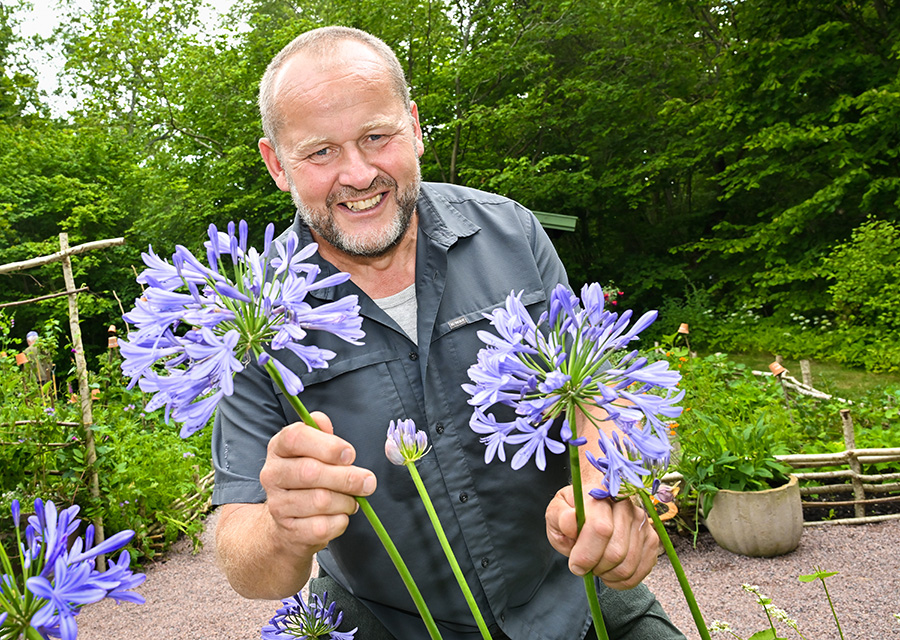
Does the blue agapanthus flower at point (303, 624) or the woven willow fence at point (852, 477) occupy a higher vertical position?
the blue agapanthus flower at point (303, 624)

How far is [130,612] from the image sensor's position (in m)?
5.71

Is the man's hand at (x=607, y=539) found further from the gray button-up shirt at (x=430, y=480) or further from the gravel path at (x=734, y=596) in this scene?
the gravel path at (x=734, y=596)

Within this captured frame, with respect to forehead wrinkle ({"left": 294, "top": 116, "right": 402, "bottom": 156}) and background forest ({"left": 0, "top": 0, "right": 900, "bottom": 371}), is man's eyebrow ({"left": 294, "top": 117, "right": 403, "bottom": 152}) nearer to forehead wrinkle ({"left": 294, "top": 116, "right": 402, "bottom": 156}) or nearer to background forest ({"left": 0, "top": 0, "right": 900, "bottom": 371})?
forehead wrinkle ({"left": 294, "top": 116, "right": 402, "bottom": 156})

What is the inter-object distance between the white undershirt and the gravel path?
346 centimetres

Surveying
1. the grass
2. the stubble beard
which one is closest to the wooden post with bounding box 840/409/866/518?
the grass

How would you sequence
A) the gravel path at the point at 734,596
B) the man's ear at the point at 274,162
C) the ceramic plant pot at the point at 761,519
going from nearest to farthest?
1. the man's ear at the point at 274,162
2. the gravel path at the point at 734,596
3. the ceramic plant pot at the point at 761,519

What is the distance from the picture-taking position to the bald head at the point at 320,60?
2.03 meters

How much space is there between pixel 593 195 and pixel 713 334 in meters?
6.41

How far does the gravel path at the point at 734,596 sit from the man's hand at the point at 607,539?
3.94 meters

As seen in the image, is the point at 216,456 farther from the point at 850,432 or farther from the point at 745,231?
the point at 745,231

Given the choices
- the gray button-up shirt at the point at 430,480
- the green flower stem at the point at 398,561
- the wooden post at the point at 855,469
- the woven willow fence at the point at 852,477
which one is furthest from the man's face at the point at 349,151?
the wooden post at the point at 855,469

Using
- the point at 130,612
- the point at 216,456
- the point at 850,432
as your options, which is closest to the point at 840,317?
the point at 850,432

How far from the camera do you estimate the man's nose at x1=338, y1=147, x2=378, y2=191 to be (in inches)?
79.0

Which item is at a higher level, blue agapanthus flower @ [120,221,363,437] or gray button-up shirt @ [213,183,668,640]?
blue agapanthus flower @ [120,221,363,437]
